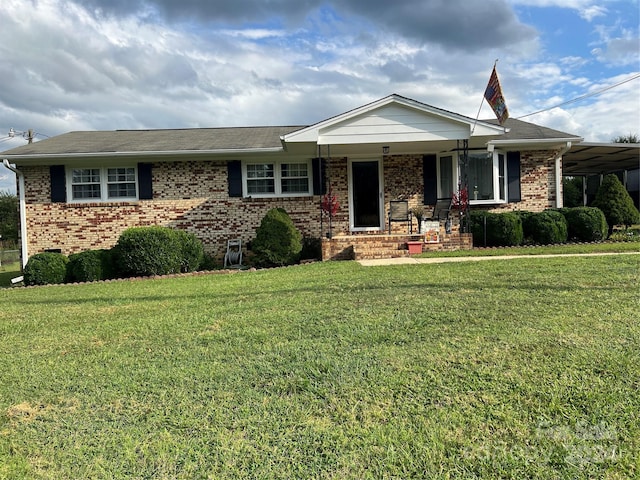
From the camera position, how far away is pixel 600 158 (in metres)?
17.6

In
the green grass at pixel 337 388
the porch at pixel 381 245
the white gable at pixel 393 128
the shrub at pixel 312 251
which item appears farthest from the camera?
the shrub at pixel 312 251

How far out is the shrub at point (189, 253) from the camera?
35.3ft

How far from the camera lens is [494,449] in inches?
94.1

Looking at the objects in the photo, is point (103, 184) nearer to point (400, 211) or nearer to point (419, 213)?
point (400, 211)

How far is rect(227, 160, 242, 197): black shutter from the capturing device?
1292 centimetres

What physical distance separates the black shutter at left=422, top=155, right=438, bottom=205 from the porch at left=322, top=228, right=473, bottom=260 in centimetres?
204

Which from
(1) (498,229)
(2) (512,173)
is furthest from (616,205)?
(1) (498,229)

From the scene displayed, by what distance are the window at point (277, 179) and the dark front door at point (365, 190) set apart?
138 cm

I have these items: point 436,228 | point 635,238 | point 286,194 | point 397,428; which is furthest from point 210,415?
point 635,238

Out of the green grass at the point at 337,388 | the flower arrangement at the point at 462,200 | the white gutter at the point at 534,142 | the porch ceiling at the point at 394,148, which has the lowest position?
the green grass at the point at 337,388

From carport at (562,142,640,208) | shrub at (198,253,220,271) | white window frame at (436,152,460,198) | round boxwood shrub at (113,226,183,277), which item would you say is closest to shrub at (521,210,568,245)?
white window frame at (436,152,460,198)

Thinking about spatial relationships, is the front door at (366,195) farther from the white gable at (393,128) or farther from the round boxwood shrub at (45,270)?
the round boxwood shrub at (45,270)

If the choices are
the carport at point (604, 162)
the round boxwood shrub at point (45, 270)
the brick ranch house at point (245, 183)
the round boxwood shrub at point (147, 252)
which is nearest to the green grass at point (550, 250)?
the brick ranch house at point (245, 183)

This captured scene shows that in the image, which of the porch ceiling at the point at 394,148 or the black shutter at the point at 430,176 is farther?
the black shutter at the point at 430,176
